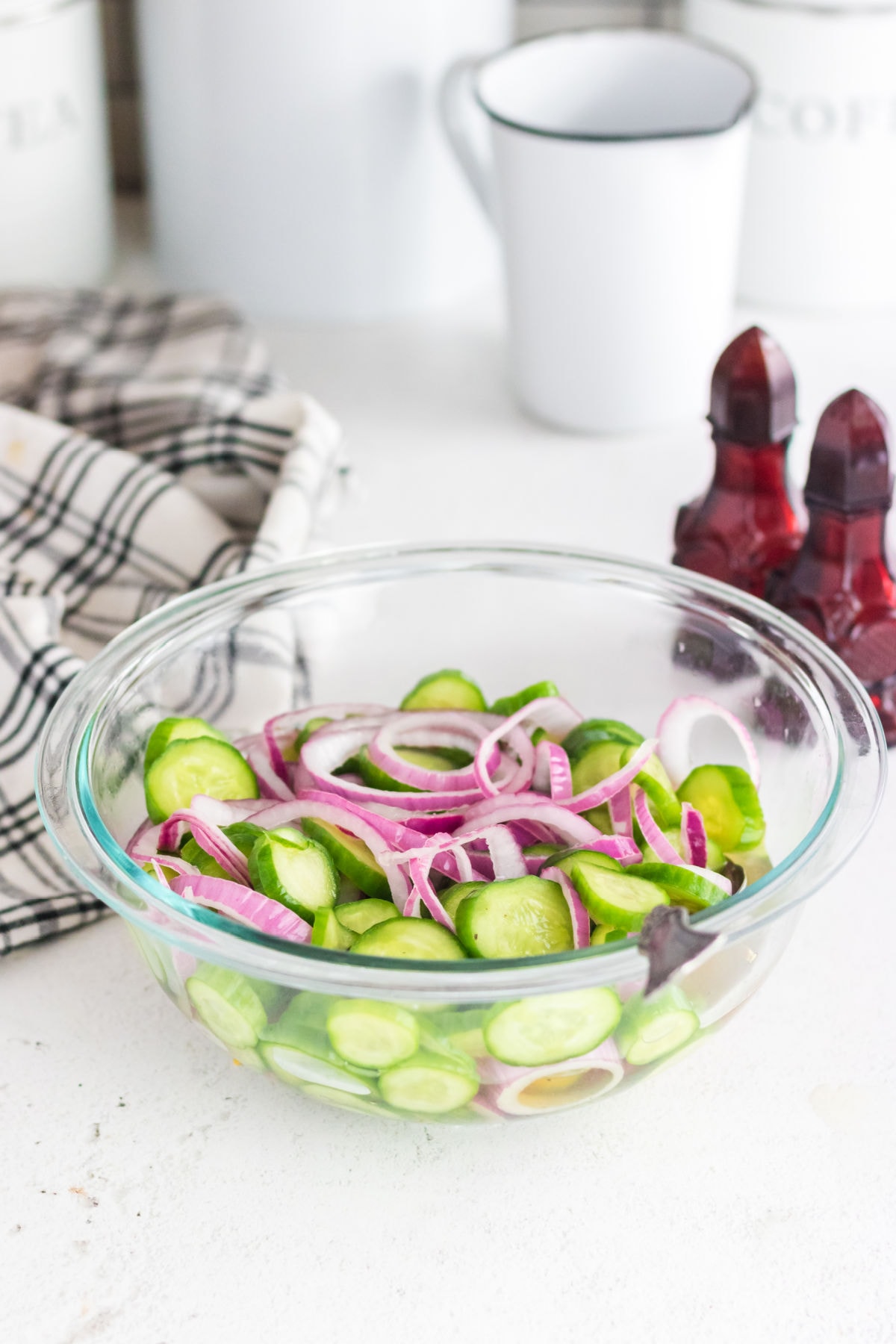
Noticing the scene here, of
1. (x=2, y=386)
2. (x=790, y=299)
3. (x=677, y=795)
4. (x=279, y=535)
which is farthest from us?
(x=790, y=299)

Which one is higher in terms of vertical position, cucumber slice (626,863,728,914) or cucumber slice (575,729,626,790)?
cucumber slice (626,863,728,914)

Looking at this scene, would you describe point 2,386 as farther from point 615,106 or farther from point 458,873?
point 458,873

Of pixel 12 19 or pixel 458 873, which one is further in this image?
pixel 12 19

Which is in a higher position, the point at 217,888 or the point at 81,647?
the point at 217,888

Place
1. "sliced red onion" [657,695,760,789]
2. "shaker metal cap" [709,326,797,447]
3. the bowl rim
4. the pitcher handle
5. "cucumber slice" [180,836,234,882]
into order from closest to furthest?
the bowl rim < "cucumber slice" [180,836,234,882] < "sliced red onion" [657,695,760,789] < "shaker metal cap" [709,326,797,447] < the pitcher handle

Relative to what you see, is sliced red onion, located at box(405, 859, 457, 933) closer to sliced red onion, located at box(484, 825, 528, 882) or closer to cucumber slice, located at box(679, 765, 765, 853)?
sliced red onion, located at box(484, 825, 528, 882)

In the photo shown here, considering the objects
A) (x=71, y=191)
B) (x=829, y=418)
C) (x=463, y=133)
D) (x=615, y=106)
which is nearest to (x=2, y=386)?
(x=71, y=191)

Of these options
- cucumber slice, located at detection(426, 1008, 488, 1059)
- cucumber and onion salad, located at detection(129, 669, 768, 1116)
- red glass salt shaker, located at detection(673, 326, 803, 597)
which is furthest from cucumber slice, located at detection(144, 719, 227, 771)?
red glass salt shaker, located at detection(673, 326, 803, 597)
